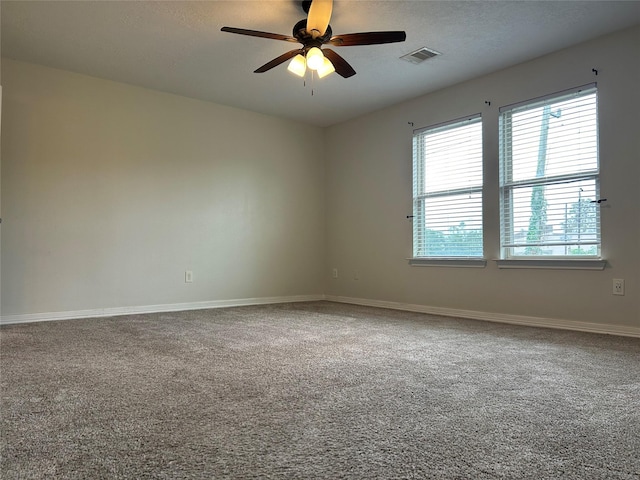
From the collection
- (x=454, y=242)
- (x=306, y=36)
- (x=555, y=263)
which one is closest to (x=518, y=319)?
(x=555, y=263)

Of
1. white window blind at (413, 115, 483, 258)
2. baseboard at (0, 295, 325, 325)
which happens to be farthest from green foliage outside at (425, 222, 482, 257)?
baseboard at (0, 295, 325, 325)

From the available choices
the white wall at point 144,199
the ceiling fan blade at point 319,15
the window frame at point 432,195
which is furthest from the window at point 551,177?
the white wall at point 144,199

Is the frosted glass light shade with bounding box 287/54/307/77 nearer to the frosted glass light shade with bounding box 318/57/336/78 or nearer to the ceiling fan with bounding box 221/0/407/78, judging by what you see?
the ceiling fan with bounding box 221/0/407/78

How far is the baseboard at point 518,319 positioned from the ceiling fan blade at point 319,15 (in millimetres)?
2764

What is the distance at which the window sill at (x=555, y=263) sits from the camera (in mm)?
3334

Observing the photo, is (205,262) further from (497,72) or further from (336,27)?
(497,72)

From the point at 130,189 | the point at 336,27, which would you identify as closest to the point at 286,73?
the point at 336,27

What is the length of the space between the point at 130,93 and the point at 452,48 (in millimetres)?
3076

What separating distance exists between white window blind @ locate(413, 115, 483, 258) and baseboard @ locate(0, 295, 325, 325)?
1.73m

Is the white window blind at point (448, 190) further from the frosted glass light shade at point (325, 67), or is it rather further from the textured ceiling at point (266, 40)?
the frosted glass light shade at point (325, 67)

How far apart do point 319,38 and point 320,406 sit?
7.58 feet

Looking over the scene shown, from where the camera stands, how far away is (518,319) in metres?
3.77

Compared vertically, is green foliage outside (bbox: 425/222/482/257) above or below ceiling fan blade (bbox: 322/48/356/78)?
below

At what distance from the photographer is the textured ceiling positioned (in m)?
2.98
